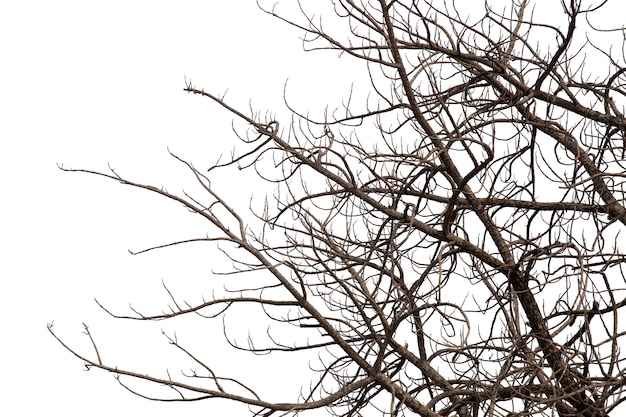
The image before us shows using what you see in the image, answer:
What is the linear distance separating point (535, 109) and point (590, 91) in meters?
0.23

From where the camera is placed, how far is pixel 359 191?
13.7 ft

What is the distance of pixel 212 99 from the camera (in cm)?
414

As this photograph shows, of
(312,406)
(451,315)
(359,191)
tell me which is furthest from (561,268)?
(312,406)

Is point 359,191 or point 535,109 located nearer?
point 359,191

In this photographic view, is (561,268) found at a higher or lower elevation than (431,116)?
lower

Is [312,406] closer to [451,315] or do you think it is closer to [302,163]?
[451,315]

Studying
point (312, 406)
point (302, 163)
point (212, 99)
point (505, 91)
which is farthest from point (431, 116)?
point (312, 406)

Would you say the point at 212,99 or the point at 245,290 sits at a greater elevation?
the point at 212,99

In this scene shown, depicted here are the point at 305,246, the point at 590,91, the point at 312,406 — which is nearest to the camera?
the point at 312,406

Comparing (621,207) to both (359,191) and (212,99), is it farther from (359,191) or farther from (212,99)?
(212,99)

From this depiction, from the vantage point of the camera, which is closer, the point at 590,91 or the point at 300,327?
the point at 300,327

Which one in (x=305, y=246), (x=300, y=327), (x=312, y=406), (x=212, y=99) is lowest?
(x=312, y=406)

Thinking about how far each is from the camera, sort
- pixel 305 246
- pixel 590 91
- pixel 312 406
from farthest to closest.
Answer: pixel 590 91 → pixel 305 246 → pixel 312 406

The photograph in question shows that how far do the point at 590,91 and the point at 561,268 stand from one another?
29.3 inches
